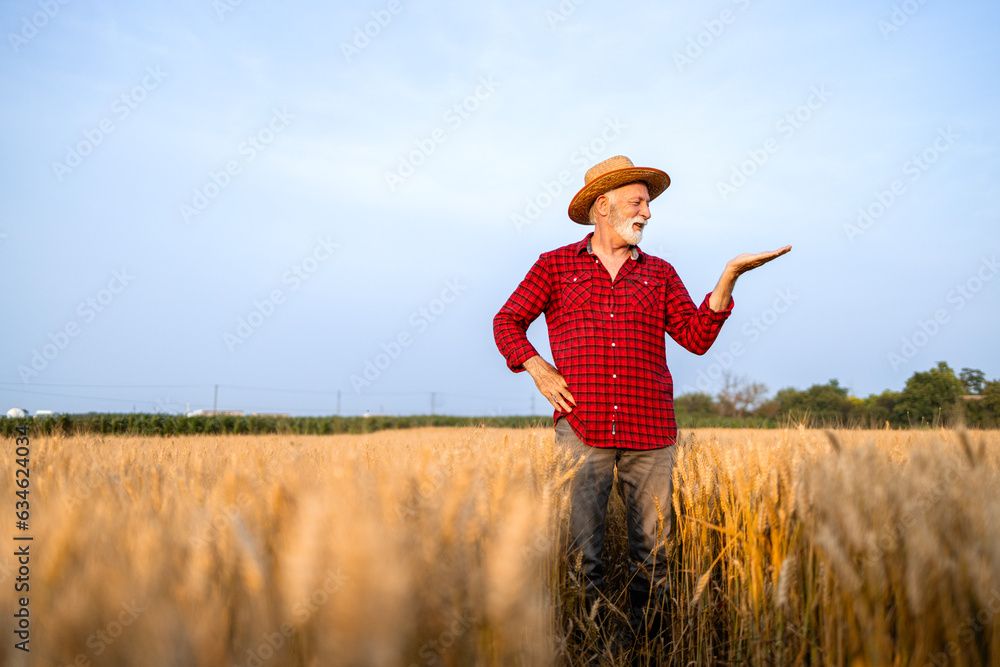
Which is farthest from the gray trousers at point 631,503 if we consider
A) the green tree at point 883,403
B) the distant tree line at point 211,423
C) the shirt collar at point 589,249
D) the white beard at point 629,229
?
the green tree at point 883,403

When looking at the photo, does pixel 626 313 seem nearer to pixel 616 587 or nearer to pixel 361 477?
pixel 616 587

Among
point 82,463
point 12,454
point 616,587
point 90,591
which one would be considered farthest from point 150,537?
point 616,587

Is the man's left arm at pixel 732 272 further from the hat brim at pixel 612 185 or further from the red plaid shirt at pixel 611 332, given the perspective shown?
the hat brim at pixel 612 185

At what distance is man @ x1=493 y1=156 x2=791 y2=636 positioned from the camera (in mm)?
3250

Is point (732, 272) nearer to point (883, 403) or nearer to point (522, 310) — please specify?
point (522, 310)

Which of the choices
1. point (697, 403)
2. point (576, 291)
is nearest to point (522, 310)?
point (576, 291)

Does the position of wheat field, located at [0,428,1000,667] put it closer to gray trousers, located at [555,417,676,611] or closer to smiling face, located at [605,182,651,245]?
gray trousers, located at [555,417,676,611]

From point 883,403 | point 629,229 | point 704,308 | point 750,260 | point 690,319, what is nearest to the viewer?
point 750,260

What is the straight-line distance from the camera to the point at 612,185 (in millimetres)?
3867

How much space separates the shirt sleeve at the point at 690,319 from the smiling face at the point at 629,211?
1.32 ft

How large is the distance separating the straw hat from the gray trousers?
168cm

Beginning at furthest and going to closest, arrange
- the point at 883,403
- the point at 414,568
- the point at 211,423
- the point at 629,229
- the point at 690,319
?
the point at 883,403
the point at 211,423
the point at 629,229
the point at 690,319
the point at 414,568

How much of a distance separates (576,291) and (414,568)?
106 inches

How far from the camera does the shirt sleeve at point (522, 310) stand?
3535 millimetres
